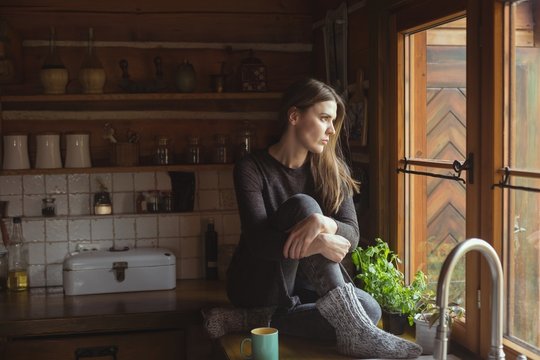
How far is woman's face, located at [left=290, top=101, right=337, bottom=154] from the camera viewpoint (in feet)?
9.79

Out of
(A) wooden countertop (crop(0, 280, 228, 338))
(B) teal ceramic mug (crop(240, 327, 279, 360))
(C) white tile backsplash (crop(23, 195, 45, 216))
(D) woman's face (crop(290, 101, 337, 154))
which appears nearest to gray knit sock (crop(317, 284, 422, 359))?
(B) teal ceramic mug (crop(240, 327, 279, 360))

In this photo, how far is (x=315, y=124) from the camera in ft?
9.80

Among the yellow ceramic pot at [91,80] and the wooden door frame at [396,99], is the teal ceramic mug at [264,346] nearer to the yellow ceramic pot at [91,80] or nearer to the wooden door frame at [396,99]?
the wooden door frame at [396,99]

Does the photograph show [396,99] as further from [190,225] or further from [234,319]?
[190,225]

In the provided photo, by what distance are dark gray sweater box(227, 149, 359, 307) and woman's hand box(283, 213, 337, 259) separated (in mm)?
51

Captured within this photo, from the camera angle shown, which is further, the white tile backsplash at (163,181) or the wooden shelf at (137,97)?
the white tile backsplash at (163,181)

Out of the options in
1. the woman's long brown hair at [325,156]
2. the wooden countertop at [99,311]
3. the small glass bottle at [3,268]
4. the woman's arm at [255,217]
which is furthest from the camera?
the small glass bottle at [3,268]

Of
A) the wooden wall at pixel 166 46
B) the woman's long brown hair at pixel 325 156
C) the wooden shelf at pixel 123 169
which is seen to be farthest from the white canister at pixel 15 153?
the woman's long brown hair at pixel 325 156

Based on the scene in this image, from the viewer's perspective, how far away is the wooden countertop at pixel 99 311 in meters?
3.36

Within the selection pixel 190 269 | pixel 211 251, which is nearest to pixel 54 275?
pixel 190 269

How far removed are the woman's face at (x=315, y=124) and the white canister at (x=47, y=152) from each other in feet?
4.93

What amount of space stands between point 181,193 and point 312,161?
4.06ft

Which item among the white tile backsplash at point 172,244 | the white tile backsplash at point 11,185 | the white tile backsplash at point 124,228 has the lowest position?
the white tile backsplash at point 172,244

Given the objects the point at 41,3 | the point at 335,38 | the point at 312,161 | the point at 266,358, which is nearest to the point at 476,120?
the point at 312,161
